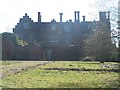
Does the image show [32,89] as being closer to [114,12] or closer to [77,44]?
[114,12]

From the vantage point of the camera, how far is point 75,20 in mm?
81125

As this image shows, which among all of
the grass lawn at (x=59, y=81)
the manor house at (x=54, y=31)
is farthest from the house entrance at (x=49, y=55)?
the grass lawn at (x=59, y=81)

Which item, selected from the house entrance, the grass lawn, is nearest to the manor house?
the house entrance

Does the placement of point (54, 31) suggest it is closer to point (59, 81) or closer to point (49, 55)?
point (49, 55)

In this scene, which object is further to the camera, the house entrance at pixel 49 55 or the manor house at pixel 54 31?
the manor house at pixel 54 31

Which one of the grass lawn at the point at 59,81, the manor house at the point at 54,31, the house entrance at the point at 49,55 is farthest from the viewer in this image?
the manor house at the point at 54,31

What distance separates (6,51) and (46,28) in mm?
16281

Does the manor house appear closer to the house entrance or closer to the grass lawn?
the house entrance

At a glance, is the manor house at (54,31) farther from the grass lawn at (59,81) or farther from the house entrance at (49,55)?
the grass lawn at (59,81)

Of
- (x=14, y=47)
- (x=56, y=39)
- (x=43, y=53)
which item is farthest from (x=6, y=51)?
(x=56, y=39)

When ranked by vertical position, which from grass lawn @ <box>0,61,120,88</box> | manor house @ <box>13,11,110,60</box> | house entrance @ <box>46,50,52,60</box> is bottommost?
house entrance @ <box>46,50,52,60</box>

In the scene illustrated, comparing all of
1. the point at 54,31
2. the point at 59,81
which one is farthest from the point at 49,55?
the point at 59,81

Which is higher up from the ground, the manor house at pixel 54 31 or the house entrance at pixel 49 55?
the manor house at pixel 54 31

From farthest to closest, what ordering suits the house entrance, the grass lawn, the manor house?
the manor house, the house entrance, the grass lawn
